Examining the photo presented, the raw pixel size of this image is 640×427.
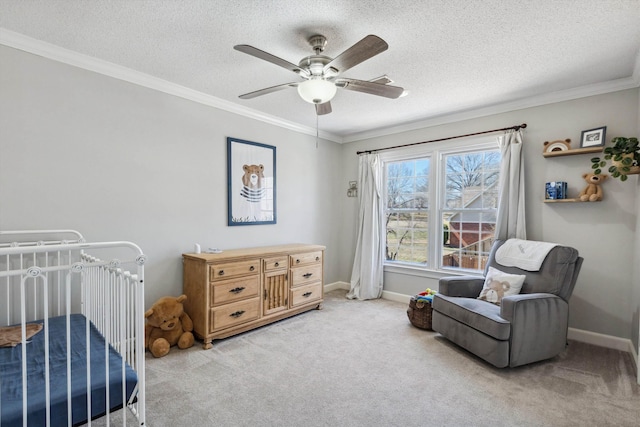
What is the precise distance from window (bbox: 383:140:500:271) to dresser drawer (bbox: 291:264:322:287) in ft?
4.08

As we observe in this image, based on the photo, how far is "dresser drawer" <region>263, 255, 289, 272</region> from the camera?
130 inches

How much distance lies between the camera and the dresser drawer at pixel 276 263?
3309 mm

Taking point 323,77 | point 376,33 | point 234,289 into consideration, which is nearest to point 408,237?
point 234,289

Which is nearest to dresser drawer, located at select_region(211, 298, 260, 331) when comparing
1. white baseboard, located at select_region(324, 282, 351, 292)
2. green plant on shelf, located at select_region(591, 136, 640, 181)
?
white baseboard, located at select_region(324, 282, 351, 292)

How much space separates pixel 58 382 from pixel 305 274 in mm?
2616

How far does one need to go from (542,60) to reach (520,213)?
1488 millimetres

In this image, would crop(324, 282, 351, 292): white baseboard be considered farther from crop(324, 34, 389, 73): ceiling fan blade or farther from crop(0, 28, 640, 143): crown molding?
crop(324, 34, 389, 73): ceiling fan blade

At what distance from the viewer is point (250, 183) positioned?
3723 mm

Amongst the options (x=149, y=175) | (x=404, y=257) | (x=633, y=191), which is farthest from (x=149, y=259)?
(x=633, y=191)

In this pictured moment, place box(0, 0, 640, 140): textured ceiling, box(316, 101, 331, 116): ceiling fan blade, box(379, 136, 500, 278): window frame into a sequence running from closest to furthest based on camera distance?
1. box(0, 0, 640, 140): textured ceiling
2. box(316, 101, 331, 116): ceiling fan blade
3. box(379, 136, 500, 278): window frame

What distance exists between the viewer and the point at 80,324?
1.99 metres

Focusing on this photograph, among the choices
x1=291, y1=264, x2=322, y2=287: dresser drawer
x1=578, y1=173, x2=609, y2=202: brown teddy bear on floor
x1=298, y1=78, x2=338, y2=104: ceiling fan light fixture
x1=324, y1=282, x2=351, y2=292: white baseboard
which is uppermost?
x1=298, y1=78, x2=338, y2=104: ceiling fan light fixture

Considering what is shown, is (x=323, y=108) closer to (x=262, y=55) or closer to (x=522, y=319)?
(x=262, y=55)

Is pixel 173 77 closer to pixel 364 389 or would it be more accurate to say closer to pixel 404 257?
pixel 364 389
